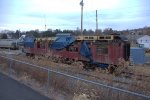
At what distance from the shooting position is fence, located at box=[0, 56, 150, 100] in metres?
9.75

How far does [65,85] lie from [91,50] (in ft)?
48.1

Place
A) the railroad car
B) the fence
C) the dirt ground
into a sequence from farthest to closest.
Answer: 1. the railroad car
2. the dirt ground
3. the fence

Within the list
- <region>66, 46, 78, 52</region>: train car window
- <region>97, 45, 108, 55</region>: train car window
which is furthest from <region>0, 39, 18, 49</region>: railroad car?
<region>97, 45, 108, 55</region>: train car window

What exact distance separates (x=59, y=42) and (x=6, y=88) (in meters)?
19.9

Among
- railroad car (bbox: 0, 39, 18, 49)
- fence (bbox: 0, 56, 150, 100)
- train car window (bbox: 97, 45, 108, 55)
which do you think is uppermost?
train car window (bbox: 97, 45, 108, 55)

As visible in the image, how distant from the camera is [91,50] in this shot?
27.8m

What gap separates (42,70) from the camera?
15.7 meters

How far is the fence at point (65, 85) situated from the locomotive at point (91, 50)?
7.48 meters

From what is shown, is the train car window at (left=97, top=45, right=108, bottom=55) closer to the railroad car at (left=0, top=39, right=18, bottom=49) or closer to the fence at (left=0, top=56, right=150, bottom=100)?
the fence at (left=0, top=56, right=150, bottom=100)

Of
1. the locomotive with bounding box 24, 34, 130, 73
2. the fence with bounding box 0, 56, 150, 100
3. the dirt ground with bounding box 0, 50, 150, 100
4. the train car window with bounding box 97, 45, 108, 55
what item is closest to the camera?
the fence with bounding box 0, 56, 150, 100

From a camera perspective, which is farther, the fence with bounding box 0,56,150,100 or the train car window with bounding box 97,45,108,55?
the train car window with bounding box 97,45,108,55

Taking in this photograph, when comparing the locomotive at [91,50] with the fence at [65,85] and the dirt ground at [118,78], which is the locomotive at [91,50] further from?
the fence at [65,85]

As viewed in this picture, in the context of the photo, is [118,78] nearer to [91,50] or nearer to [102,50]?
[102,50]

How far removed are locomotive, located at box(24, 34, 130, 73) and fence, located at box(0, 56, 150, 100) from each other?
7.48 meters
